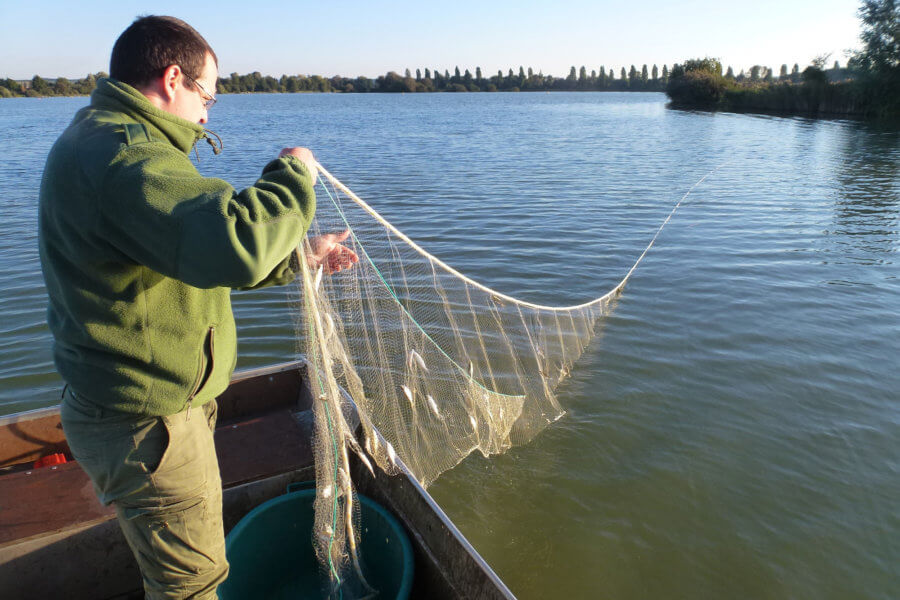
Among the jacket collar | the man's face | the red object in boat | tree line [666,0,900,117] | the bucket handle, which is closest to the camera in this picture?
the jacket collar

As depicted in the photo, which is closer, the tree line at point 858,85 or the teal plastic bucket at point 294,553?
the teal plastic bucket at point 294,553

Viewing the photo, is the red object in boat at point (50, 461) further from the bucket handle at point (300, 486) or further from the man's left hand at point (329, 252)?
the man's left hand at point (329, 252)

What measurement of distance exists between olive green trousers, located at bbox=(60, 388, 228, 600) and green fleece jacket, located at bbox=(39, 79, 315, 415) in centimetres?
12

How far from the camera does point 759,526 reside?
175 inches

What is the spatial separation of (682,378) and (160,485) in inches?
214

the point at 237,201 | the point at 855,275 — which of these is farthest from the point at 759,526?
the point at 855,275

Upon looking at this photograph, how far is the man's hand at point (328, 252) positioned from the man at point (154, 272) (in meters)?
0.64

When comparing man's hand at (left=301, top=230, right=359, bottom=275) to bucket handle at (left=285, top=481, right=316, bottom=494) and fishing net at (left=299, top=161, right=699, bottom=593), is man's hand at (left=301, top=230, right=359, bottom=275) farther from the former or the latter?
bucket handle at (left=285, top=481, right=316, bottom=494)

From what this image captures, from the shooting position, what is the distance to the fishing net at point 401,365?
3195mm

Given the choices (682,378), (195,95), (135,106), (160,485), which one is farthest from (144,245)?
(682,378)

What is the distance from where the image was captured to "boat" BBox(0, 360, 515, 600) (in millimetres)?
3008

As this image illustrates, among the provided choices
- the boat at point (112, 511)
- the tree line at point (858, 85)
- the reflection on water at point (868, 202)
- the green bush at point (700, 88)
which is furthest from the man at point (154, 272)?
the green bush at point (700, 88)

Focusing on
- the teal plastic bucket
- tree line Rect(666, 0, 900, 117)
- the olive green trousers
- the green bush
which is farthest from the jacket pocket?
A: the green bush

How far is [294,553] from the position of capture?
3621 mm
